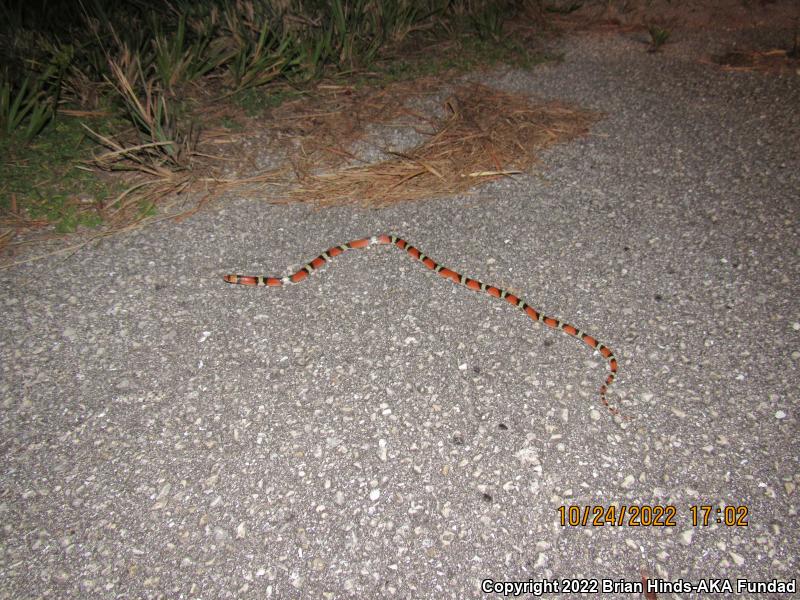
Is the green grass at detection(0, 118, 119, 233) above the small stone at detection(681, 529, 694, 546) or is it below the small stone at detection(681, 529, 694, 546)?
above

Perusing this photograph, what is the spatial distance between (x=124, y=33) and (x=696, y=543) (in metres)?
6.05

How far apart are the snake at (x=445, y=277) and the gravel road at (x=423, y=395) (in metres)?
0.07

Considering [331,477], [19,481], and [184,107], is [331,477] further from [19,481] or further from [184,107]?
[184,107]

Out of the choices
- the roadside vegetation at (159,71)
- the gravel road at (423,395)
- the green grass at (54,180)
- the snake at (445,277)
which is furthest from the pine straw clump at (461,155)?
the green grass at (54,180)

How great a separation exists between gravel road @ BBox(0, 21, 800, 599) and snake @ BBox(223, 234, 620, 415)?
0.07 meters

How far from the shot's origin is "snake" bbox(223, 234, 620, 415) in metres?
3.16

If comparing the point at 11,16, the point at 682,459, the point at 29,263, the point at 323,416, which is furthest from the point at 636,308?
the point at 11,16

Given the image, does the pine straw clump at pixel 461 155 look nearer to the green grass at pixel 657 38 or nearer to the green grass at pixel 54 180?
the green grass at pixel 54 180

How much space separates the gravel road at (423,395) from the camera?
232cm

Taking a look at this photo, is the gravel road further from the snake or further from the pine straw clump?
the pine straw clump
